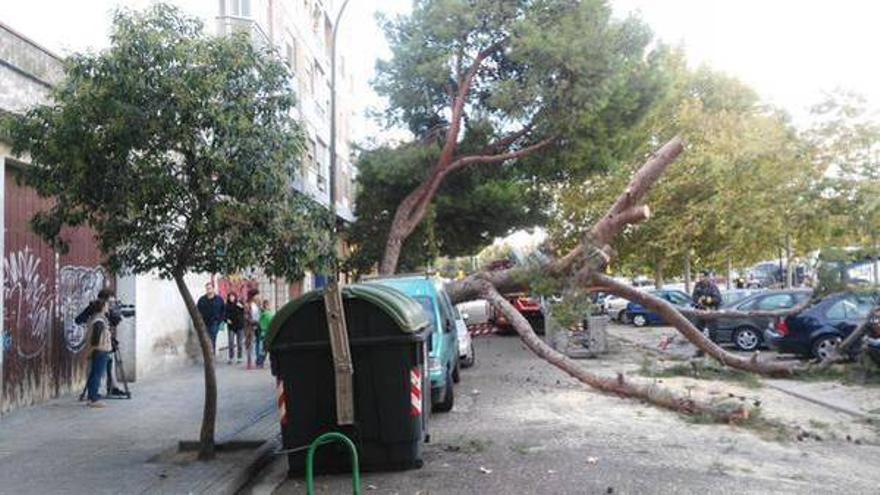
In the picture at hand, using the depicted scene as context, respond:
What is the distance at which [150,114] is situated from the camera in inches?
308

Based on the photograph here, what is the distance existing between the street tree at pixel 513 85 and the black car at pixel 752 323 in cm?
459

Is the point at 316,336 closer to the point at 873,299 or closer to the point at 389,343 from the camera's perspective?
the point at 389,343

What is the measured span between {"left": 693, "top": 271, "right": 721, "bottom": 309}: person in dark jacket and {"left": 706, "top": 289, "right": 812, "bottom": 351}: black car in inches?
29.5

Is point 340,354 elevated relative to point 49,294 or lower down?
lower down

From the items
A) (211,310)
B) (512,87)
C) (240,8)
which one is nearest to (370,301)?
(211,310)

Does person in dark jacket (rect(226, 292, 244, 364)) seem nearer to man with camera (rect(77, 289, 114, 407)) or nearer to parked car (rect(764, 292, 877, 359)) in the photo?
man with camera (rect(77, 289, 114, 407))

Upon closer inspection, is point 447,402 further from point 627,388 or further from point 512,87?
point 512,87

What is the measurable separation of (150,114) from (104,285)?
7.54 m

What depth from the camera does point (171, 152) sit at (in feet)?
26.6

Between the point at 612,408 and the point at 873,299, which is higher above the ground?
the point at 873,299

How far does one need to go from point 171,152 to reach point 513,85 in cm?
1173

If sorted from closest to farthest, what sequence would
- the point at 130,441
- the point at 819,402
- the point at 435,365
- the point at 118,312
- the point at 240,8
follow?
the point at 130,441
the point at 435,365
the point at 819,402
the point at 118,312
the point at 240,8

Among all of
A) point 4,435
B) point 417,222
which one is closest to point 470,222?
point 417,222

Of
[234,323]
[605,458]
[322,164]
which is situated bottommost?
[605,458]
